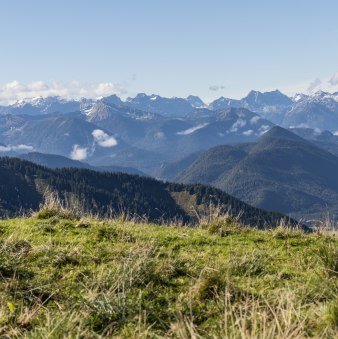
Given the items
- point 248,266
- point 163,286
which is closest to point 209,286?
point 163,286

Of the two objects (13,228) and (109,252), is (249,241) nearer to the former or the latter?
(109,252)

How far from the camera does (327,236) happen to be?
13.1 meters

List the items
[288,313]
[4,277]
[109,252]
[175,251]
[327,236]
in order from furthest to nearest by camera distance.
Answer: [327,236] < [175,251] < [109,252] < [4,277] < [288,313]

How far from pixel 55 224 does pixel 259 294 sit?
812 cm

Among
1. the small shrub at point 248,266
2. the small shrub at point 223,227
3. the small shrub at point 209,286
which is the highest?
the small shrub at point 209,286

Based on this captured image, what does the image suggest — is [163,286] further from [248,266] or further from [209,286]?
[248,266]

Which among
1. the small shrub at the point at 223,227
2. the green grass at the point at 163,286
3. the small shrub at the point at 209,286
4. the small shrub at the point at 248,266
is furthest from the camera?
the small shrub at the point at 223,227

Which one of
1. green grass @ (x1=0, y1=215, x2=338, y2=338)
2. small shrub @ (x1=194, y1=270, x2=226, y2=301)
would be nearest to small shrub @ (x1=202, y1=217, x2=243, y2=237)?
green grass @ (x1=0, y1=215, x2=338, y2=338)

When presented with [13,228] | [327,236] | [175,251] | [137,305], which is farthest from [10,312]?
[327,236]

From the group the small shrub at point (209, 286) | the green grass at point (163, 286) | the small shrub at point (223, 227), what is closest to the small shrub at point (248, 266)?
the green grass at point (163, 286)

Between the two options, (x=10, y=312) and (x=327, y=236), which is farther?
(x=327, y=236)

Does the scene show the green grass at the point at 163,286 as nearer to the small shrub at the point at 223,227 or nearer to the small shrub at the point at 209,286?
the small shrub at the point at 209,286

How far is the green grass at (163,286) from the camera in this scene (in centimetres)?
536

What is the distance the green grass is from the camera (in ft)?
17.6
